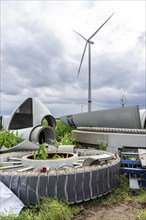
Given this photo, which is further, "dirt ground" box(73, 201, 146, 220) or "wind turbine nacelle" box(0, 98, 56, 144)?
"wind turbine nacelle" box(0, 98, 56, 144)

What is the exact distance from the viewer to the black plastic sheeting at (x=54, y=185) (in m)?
4.06

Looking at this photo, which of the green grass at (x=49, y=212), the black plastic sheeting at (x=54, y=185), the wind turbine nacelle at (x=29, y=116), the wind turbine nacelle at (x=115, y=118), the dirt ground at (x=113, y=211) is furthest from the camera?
the wind turbine nacelle at (x=29, y=116)

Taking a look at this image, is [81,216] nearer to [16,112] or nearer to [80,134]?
[80,134]

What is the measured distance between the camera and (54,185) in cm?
410

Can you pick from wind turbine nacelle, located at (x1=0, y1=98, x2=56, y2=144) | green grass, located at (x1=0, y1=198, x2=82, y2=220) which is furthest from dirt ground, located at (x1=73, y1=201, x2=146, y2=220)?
wind turbine nacelle, located at (x1=0, y1=98, x2=56, y2=144)

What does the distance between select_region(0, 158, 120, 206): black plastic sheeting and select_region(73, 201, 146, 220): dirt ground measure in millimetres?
276

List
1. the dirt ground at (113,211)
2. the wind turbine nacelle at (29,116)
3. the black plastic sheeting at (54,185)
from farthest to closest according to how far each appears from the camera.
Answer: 1. the wind turbine nacelle at (29,116)
2. the black plastic sheeting at (54,185)
3. the dirt ground at (113,211)

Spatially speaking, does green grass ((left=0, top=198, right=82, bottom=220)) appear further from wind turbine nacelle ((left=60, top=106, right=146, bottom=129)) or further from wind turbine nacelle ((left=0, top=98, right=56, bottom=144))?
wind turbine nacelle ((left=0, top=98, right=56, bottom=144))

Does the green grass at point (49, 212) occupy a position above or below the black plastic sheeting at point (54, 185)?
below

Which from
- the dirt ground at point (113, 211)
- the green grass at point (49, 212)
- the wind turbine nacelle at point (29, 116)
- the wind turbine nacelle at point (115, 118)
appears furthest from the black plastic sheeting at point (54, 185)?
the wind turbine nacelle at point (29, 116)

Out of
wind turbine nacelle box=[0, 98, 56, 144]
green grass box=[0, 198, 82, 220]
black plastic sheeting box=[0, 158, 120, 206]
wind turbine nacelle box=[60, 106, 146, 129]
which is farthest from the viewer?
wind turbine nacelle box=[0, 98, 56, 144]

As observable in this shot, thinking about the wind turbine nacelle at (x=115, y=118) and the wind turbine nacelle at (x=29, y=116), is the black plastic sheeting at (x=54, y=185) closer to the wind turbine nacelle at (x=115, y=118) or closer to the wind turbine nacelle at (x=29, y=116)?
the wind turbine nacelle at (x=115, y=118)

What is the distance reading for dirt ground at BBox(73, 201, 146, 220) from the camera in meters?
3.68

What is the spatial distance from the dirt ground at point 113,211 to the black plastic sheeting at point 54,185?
10.9 inches
